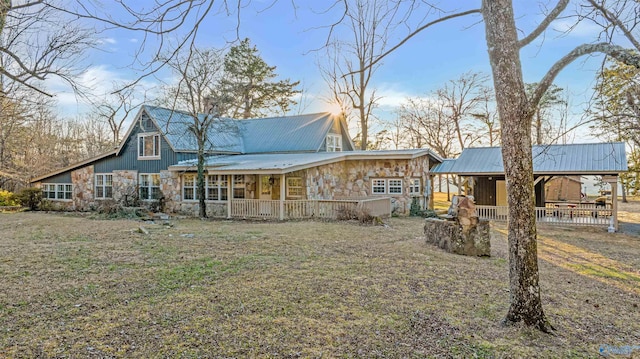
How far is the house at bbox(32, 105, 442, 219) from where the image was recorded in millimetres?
17500

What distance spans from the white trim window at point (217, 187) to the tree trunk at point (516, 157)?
15.9m

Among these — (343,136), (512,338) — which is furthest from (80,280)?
(343,136)

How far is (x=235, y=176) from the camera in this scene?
1908 centimetres

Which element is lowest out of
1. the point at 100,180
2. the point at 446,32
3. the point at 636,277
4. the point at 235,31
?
the point at 636,277

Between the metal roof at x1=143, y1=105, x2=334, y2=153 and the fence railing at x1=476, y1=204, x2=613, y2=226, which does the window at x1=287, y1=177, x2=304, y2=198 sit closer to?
the metal roof at x1=143, y1=105, x2=334, y2=153

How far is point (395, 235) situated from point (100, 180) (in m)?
18.1

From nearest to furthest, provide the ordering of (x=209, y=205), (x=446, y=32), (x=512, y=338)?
(x=512, y=338) → (x=446, y=32) → (x=209, y=205)

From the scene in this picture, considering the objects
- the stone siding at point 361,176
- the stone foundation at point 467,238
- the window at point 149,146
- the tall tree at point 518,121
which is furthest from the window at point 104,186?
the tall tree at point 518,121

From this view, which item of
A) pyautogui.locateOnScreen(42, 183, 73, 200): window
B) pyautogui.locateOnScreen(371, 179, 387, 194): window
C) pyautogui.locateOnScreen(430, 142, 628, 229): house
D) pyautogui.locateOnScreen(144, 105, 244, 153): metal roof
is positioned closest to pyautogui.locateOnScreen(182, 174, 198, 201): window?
pyautogui.locateOnScreen(144, 105, 244, 153): metal roof

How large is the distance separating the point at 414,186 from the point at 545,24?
1559 centimetres

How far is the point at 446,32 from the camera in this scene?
605 cm

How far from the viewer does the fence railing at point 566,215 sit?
15.7 metres

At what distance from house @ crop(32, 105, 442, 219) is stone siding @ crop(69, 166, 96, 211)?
59mm

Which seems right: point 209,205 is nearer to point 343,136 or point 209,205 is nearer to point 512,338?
point 343,136
